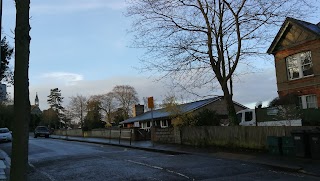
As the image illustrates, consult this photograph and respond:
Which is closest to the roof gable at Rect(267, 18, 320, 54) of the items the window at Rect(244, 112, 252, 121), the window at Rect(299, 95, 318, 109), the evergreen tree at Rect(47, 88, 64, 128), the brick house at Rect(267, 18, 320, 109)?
the brick house at Rect(267, 18, 320, 109)

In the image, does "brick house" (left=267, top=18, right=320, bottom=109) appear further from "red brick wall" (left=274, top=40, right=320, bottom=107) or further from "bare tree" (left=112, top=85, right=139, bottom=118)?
"bare tree" (left=112, top=85, right=139, bottom=118)

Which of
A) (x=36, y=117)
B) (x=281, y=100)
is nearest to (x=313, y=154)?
(x=281, y=100)

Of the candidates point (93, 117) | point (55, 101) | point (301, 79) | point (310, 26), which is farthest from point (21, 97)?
point (55, 101)

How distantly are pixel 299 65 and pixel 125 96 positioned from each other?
238ft

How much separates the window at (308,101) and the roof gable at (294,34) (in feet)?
14.6

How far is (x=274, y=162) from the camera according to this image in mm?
14227

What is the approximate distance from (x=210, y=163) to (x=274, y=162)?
2430 millimetres

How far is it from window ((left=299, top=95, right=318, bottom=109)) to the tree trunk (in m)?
27.5

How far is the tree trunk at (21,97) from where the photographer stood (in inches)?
185

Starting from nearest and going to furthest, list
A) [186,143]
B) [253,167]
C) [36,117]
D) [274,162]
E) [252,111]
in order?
1. [253,167]
2. [274,162]
3. [186,143]
4. [252,111]
5. [36,117]

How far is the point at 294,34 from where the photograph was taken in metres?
31.0

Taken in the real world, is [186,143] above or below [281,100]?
below

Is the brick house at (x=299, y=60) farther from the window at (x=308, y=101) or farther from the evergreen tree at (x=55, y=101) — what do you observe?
the evergreen tree at (x=55, y=101)

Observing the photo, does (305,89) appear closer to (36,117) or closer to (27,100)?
(27,100)
